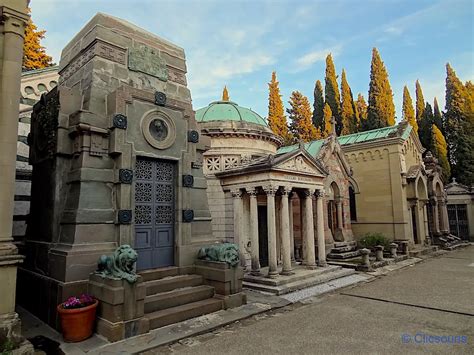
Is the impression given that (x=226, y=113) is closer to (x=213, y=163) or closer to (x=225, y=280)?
(x=213, y=163)

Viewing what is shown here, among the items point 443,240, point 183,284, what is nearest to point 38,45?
point 183,284

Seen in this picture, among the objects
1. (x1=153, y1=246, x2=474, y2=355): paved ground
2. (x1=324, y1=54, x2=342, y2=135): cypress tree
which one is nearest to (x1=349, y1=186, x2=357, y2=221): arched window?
(x1=153, y1=246, x2=474, y2=355): paved ground

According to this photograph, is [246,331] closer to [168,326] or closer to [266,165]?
[168,326]

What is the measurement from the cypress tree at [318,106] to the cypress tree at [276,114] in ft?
16.0

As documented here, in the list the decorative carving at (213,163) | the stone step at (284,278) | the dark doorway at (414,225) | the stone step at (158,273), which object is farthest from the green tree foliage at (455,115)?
the stone step at (158,273)

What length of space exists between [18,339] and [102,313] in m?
1.41

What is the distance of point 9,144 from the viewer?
18.9ft

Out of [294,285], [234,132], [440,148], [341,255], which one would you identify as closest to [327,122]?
[440,148]

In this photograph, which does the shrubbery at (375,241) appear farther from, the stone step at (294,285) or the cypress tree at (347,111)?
the cypress tree at (347,111)

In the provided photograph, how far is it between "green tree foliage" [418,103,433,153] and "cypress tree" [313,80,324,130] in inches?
520

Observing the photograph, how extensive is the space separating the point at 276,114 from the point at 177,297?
35.7 meters

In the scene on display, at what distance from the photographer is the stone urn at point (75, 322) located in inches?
233

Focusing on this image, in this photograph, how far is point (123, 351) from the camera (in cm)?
558

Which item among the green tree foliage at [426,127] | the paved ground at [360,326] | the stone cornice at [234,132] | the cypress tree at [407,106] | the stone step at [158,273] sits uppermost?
the cypress tree at [407,106]
